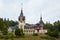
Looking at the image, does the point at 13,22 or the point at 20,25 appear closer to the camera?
the point at 20,25

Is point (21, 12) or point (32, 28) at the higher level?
point (21, 12)

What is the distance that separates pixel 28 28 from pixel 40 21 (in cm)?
619

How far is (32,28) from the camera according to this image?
283ft

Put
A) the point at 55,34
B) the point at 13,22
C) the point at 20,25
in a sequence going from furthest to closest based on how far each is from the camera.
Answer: the point at 13,22 → the point at 20,25 → the point at 55,34

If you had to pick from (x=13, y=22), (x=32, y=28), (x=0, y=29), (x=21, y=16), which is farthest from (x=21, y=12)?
(x=13, y=22)

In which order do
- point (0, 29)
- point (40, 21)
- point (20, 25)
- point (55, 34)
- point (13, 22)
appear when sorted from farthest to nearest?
point (13, 22) < point (40, 21) < point (20, 25) < point (0, 29) < point (55, 34)

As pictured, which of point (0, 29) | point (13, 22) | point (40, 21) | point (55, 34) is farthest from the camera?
point (13, 22)

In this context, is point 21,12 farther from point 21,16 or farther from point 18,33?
point 18,33

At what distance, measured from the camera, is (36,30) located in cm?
8556

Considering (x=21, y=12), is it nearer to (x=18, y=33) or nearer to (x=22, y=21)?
(x=22, y=21)

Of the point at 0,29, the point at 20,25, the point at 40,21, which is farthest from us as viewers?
the point at 40,21

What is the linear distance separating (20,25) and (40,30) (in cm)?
851

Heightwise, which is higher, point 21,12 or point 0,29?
point 21,12

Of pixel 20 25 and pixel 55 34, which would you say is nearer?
pixel 55 34
